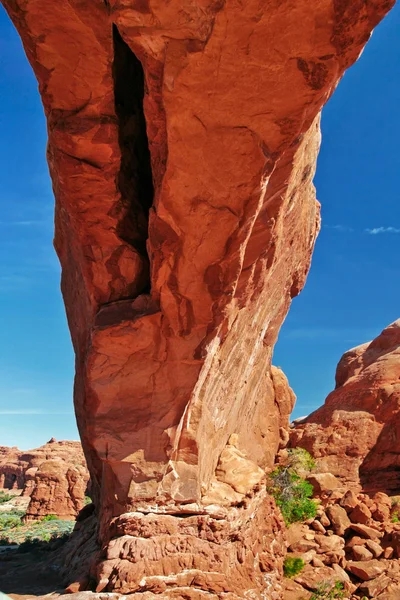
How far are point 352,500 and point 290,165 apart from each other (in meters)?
11.1

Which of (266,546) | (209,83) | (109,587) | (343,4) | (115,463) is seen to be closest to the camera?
(343,4)

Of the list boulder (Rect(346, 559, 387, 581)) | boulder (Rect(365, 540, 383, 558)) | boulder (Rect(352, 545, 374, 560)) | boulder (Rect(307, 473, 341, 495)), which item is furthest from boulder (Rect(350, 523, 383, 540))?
boulder (Rect(307, 473, 341, 495))

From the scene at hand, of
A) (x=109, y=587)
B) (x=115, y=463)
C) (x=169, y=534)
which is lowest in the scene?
(x=109, y=587)

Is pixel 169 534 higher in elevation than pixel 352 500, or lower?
lower

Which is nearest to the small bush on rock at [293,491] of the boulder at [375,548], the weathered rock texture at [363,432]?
the weathered rock texture at [363,432]

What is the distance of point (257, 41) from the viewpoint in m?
6.33

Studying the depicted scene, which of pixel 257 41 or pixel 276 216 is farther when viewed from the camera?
pixel 276 216

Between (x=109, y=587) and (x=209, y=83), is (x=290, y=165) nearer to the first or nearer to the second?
(x=209, y=83)

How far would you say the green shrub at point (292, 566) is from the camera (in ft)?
37.8

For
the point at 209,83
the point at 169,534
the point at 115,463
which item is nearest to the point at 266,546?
the point at 169,534

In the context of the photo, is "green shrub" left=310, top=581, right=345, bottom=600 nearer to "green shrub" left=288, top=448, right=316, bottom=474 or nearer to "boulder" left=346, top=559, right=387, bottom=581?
"boulder" left=346, top=559, right=387, bottom=581

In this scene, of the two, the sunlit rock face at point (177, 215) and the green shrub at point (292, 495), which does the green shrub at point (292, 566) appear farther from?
the green shrub at point (292, 495)

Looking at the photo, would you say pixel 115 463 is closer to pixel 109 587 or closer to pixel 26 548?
pixel 109 587

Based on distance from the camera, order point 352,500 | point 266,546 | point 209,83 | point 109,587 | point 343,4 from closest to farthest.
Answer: point 343,4, point 209,83, point 109,587, point 266,546, point 352,500
